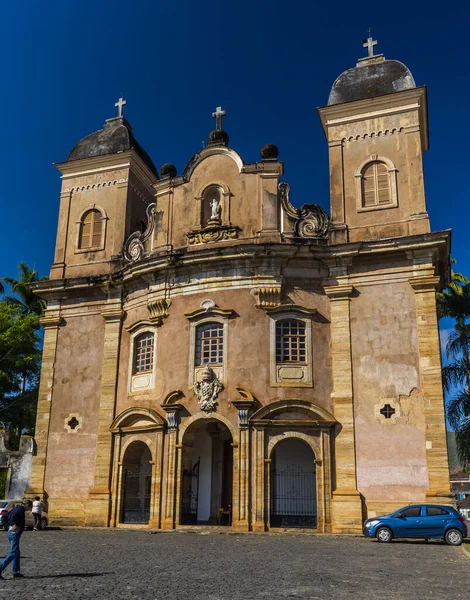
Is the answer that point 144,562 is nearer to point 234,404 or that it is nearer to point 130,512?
point 234,404

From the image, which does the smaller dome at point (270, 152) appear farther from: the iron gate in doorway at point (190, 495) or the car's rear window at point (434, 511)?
the car's rear window at point (434, 511)

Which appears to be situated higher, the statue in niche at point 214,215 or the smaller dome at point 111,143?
the smaller dome at point 111,143

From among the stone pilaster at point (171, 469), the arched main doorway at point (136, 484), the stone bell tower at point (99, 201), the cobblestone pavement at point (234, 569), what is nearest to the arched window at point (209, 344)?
the stone pilaster at point (171, 469)

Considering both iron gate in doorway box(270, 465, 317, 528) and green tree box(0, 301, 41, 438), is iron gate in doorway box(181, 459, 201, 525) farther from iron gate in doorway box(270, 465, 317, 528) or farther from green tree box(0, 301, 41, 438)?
green tree box(0, 301, 41, 438)

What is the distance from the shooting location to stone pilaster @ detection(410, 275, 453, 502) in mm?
20641

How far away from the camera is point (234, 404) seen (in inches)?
890

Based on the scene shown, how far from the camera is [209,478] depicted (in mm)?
25391

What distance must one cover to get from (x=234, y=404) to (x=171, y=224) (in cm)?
769

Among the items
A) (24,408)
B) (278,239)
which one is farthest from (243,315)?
(24,408)

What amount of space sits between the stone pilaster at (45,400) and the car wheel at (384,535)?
13.0 metres

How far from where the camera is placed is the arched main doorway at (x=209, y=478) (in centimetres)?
2441

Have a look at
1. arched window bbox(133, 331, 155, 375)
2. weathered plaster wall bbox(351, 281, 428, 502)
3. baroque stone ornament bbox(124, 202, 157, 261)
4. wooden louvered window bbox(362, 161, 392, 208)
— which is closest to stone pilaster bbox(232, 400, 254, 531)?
weathered plaster wall bbox(351, 281, 428, 502)

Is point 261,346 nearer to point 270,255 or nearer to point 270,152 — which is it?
point 270,255

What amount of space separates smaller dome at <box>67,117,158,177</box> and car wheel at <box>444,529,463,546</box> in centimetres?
1922
